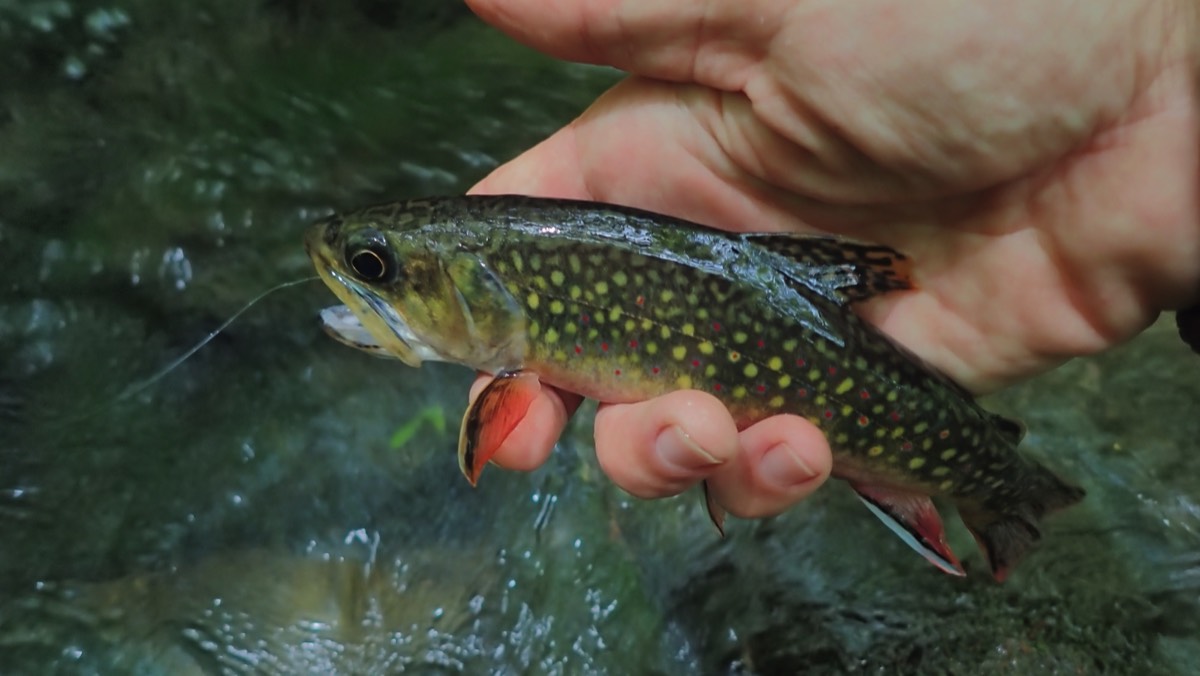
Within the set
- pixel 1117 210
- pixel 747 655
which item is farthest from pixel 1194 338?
pixel 747 655

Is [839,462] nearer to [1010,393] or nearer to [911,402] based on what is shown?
[911,402]

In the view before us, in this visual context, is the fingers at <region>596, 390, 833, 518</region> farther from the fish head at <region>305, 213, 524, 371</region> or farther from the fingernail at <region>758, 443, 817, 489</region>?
the fish head at <region>305, 213, 524, 371</region>

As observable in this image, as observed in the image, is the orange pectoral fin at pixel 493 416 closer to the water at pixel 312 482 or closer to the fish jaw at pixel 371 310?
the fish jaw at pixel 371 310

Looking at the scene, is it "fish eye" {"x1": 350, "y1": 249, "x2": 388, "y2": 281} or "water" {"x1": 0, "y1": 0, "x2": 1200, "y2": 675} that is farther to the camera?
"water" {"x1": 0, "y1": 0, "x2": 1200, "y2": 675}

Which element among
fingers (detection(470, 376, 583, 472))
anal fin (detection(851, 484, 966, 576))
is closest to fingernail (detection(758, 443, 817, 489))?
anal fin (detection(851, 484, 966, 576))

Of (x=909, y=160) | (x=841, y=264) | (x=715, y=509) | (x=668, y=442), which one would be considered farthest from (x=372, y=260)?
(x=909, y=160)
